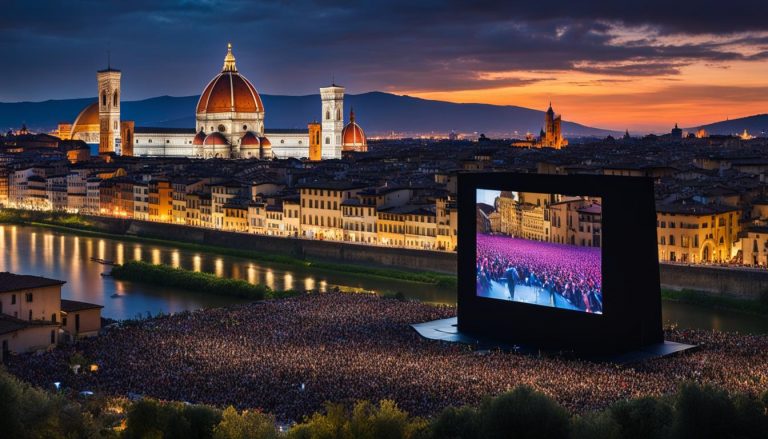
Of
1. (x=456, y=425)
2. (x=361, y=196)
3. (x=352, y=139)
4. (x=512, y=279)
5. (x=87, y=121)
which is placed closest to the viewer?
(x=456, y=425)

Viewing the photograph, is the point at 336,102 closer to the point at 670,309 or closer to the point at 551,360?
the point at 670,309

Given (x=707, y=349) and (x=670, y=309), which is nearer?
(x=707, y=349)

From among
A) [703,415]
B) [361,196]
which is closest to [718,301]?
[361,196]

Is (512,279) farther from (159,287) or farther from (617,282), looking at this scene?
(159,287)

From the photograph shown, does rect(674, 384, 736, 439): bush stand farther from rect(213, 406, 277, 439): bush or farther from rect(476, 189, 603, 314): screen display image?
rect(476, 189, 603, 314): screen display image

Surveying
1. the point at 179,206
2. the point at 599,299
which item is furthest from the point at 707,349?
the point at 179,206

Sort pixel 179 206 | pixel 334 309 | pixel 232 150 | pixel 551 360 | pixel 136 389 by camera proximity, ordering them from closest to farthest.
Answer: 1. pixel 136 389
2. pixel 551 360
3. pixel 334 309
4. pixel 179 206
5. pixel 232 150

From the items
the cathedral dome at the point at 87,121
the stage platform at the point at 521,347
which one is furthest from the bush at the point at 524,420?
the cathedral dome at the point at 87,121
